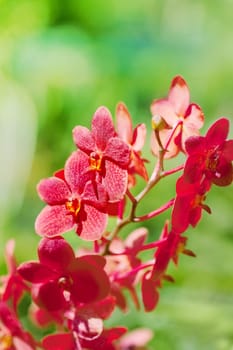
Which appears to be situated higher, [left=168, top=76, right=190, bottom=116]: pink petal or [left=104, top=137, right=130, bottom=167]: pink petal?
[left=168, top=76, right=190, bottom=116]: pink petal

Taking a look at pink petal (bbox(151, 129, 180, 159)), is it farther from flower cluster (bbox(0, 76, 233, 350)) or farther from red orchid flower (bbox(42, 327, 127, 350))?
red orchid flower (bbox(42, 327, 127, 350))

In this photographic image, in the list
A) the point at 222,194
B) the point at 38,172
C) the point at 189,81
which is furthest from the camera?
the point at 189,81

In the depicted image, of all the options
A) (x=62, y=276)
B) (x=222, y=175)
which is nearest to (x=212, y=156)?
(x=222, y=175)

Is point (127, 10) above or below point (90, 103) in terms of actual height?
above

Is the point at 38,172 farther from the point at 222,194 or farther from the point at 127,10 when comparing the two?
the point at 127,10

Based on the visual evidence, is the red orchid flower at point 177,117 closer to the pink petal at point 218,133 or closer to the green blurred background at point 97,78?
the pink petal at point 218,133

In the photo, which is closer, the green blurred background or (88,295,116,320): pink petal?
(88,295,116,320): pink petal

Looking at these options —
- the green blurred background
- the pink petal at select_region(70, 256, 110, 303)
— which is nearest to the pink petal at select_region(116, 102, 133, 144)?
the pink petal at select_region(70, 256, 110, 303)

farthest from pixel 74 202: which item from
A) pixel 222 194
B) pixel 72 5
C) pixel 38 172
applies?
pixel 72 5
